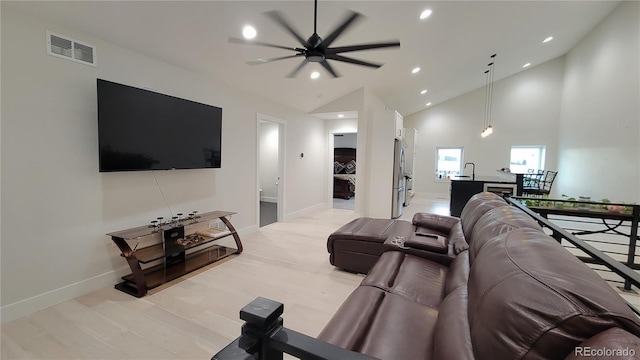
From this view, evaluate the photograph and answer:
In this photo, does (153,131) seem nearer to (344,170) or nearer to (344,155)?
(344,170)

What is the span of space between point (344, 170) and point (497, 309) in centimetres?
988

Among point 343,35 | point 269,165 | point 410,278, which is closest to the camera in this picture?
point 410,278

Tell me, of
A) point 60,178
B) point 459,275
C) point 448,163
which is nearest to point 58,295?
point 60,178

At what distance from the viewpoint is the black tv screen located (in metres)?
2.59

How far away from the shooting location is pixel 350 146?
11273 millimetres

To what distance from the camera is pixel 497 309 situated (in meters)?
0.80

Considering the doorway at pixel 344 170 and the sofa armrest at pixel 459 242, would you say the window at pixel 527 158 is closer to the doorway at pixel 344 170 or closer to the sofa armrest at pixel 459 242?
the doorway at pixel 344 170

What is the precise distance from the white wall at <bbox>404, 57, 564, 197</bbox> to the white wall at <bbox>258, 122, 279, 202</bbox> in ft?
18.3

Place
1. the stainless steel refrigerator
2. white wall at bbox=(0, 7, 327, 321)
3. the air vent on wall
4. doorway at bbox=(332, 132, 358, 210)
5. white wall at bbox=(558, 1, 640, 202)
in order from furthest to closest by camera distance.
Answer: doorway at bbox=(332, 132, 358, 210) < the stainless steel refrigerator < white wall at bbox=(558, 1, 640, 202) < the air vent on wall < white wall at bbox=(0, 7, 327, 321)

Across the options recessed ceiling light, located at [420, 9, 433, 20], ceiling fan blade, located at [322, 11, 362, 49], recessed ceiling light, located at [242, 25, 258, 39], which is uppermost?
recessed ceiling light, located at [420, 9, 433, 20]

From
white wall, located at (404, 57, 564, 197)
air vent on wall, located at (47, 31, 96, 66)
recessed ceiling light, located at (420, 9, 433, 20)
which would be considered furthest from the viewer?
white wall, located at (404, 57, 564, 197)

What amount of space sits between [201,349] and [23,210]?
2.02 metres

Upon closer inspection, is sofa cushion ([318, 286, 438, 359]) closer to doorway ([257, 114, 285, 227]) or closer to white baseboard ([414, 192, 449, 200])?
doorway ([257, 114, 285, 227])

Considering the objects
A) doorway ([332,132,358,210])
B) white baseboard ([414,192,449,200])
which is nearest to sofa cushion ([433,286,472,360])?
doorway ([332,132,358,210])
